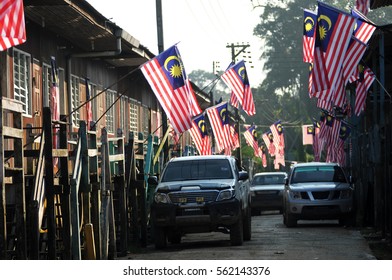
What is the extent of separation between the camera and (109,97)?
33.5 m

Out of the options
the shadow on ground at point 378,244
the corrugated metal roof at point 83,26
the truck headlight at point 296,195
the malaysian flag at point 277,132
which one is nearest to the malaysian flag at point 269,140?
the malaysian flag at point 277,132

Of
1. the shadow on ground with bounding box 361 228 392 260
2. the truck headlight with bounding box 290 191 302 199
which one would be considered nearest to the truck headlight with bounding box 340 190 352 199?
the truck headlight with bounding box 290 191 302 199

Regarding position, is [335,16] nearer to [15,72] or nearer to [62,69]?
[15,72]

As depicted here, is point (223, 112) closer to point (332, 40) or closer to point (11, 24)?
point (332, 40)

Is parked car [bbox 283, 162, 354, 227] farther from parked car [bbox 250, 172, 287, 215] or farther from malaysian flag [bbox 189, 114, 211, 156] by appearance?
parked car [bbox 250, 172, 287, 215]

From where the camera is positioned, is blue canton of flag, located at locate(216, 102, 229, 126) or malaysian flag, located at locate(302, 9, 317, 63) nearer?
malaysian flag, located at locate(302, 9, 317, 63)

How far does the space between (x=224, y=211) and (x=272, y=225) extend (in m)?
8.68

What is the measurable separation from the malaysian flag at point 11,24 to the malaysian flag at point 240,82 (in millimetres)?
20671

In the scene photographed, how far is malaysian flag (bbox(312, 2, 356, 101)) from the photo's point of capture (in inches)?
780

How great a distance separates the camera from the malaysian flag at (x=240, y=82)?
33312mm

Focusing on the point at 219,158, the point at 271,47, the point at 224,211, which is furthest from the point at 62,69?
the point at 271,47

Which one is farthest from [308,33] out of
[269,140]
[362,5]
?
[269,140]

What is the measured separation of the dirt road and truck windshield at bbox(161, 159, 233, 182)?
4.28 ft

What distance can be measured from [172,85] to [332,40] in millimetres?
3212
